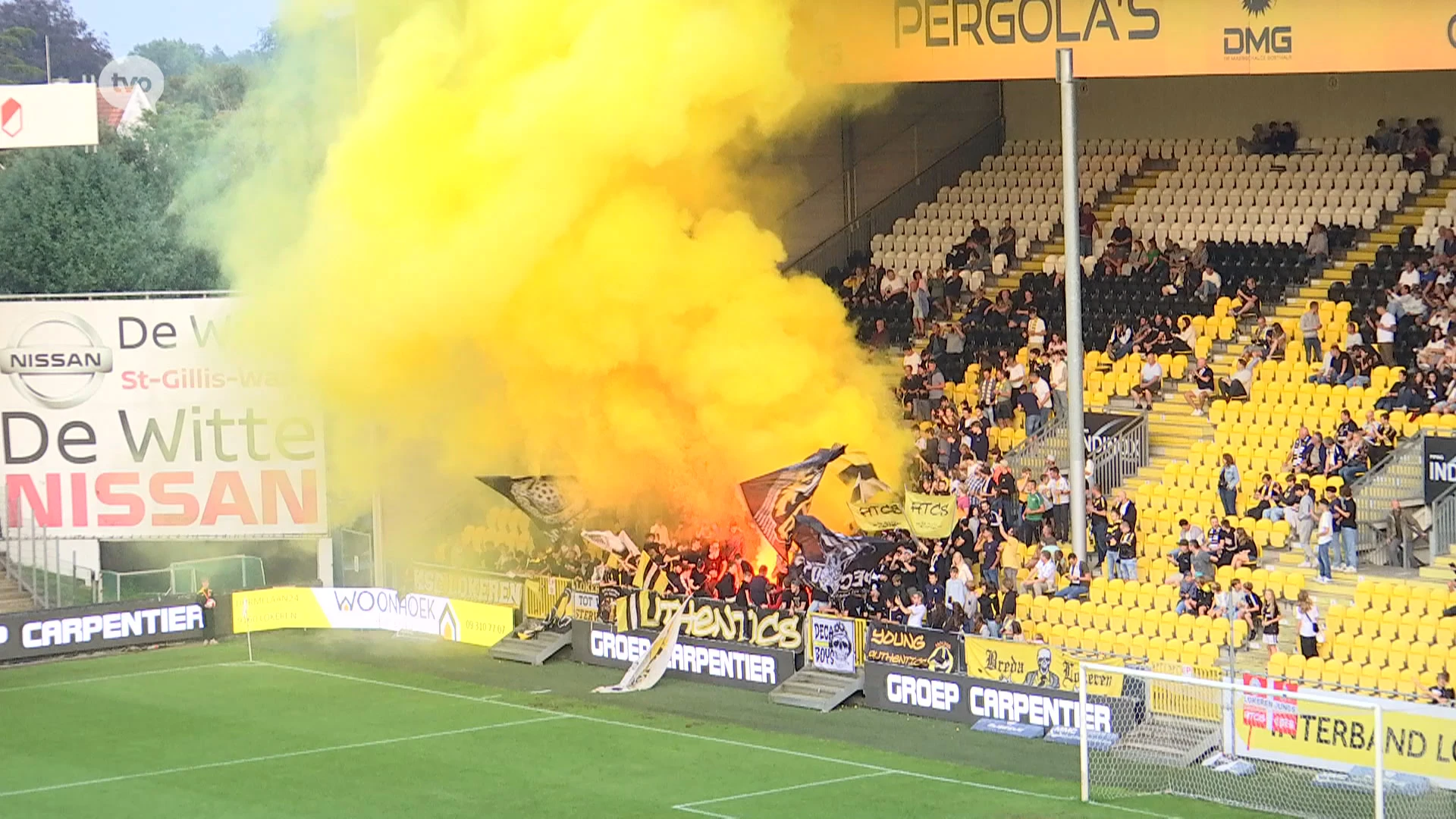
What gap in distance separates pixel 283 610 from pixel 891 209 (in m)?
12.7

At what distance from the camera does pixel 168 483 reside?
3528 cm

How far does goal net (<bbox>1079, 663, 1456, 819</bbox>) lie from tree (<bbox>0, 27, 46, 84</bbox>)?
51.9 m

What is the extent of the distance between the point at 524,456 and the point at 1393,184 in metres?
13.8

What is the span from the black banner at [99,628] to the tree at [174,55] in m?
41.0

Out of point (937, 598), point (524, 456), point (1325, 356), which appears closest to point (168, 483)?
point (524, 456)

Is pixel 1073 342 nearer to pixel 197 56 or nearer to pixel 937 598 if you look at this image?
pixel 937 598

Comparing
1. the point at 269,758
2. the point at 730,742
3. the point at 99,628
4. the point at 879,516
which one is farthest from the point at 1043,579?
the point at 99,628

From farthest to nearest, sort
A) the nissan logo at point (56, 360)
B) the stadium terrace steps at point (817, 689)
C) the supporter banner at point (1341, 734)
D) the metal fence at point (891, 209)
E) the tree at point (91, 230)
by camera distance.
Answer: the tree at point (91, 230), the metal fence at point (891, 209), the nissan logo at point (56, 360), the stadium terrace steps at point (817, 689), the supporter banner at point (1341, 734)

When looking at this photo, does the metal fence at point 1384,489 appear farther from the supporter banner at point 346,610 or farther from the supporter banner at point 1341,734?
the supporter banner at point 346,610

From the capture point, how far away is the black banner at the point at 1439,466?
24459mm

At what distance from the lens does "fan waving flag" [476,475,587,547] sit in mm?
31016

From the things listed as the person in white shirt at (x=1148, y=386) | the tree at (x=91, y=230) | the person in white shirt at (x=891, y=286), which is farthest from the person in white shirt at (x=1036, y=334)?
the tree at (x=91, y=230)

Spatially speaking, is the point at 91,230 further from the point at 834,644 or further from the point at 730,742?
the point at 730,742

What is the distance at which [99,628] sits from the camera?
105ft
